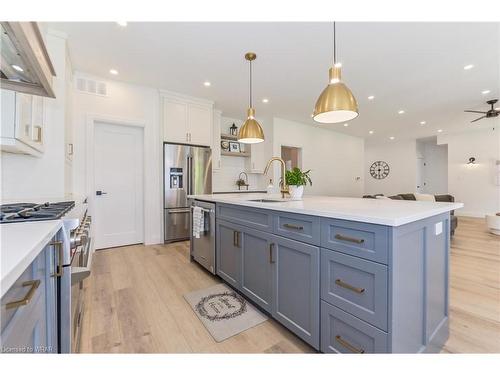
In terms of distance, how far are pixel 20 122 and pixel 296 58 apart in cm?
291

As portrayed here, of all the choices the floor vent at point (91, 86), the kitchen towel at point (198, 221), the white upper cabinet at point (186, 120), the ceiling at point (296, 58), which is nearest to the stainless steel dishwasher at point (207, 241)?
the kitchen towel at point (198, 221)

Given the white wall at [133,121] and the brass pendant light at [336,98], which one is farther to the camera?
the white wall at [133,121]

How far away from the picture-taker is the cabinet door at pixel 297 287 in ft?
4.34

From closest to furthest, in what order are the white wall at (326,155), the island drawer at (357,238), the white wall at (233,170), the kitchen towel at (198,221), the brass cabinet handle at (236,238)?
the island drawer at (357,238) < the brass cabinet handle at (236,238) < the kitchen towel at (198,221) < the white wall at (233,170) < the white wall at (326,155)

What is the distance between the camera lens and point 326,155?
6922 millimetres

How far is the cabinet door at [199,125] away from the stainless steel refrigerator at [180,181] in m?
0.17

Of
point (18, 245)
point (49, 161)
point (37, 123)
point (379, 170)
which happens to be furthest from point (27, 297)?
point (379, 170)

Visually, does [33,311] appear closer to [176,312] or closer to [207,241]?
[176,312]

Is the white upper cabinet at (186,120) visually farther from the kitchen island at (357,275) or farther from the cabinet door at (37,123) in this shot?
the kitchen island at (357,275)

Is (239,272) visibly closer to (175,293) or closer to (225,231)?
(225,231)

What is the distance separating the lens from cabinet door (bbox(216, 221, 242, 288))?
2010mm

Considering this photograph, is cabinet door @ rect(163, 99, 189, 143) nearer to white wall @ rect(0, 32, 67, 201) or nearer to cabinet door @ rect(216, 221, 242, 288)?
white wall @ rect(0, 32, 67, 201)

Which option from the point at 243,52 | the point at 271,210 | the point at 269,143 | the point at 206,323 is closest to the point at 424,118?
the point at 269,143

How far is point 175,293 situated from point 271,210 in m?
1.33
